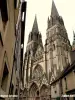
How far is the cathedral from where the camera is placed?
34.7m

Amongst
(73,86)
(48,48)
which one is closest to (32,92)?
(48,48)

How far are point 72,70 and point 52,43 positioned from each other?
30485 mm

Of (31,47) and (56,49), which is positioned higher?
(31,47)

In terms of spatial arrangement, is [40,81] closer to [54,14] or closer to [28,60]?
[28,60]

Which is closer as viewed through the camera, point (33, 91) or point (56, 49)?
point (33, 91)

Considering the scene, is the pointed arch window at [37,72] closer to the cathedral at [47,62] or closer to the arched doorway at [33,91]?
the cathedral at [47,62]

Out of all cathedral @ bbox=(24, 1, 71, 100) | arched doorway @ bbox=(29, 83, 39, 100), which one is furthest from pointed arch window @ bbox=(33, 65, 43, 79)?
arched doorway @ bbox=(29, 83, 39, 100)

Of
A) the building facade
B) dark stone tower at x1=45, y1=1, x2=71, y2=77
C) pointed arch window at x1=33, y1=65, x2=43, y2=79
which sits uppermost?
dark stone tower at x1=45, y1=1, x2=71, y2=77

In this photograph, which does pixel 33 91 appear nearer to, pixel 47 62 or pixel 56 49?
pixel 47 62

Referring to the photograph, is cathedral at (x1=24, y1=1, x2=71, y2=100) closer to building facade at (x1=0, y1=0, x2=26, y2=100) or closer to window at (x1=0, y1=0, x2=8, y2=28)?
building facade at (x1=0, y1=0, x2=26, y2=100)

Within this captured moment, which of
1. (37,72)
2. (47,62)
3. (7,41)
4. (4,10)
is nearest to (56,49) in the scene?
(47,62)

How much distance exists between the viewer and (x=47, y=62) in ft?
132

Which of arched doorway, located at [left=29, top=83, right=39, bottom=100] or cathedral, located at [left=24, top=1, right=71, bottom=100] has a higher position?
cathedral, located at [left=24, top=1, right=71, bottom=100]

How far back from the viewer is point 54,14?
170 ft
